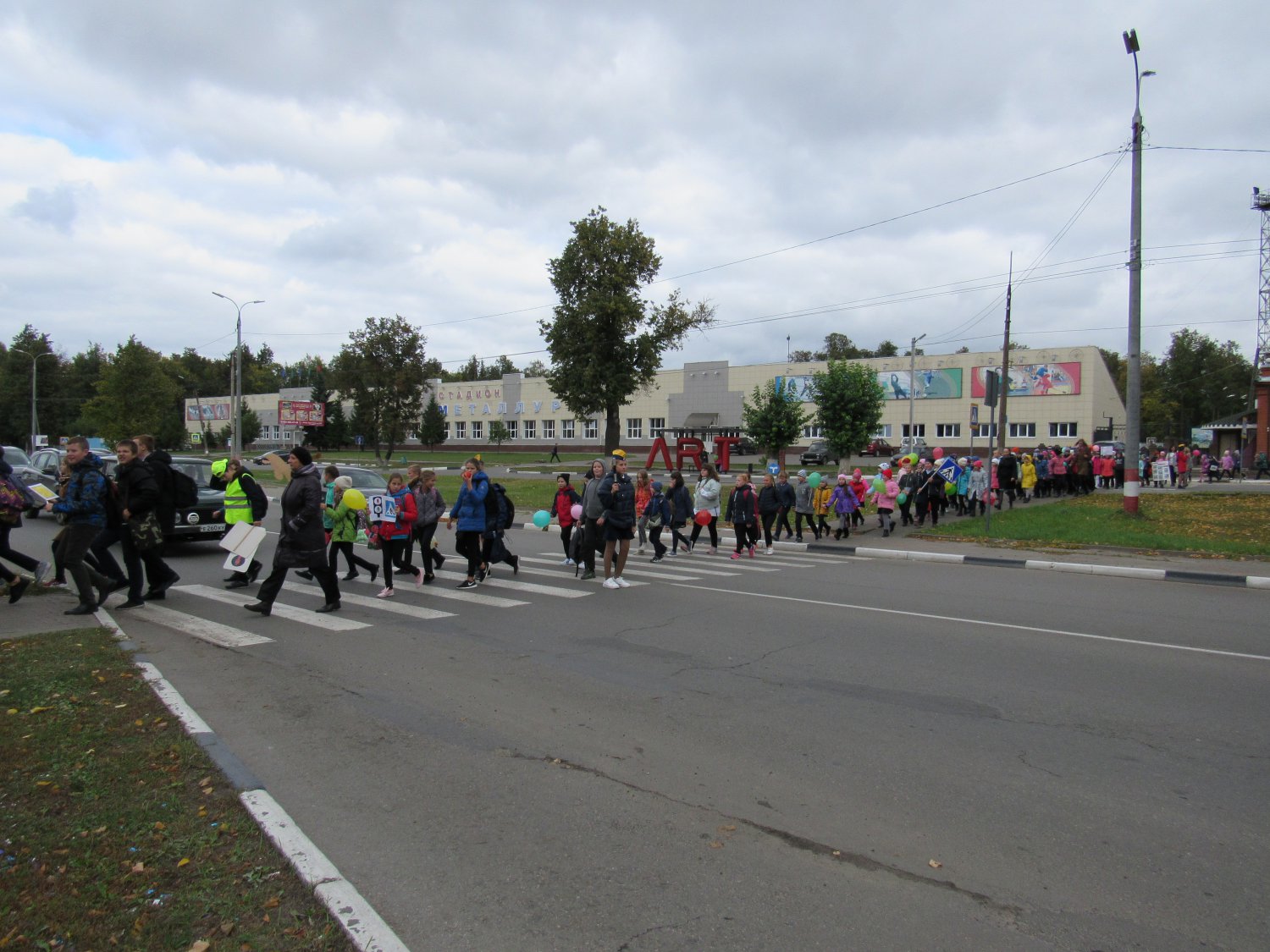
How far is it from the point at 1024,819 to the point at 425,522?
30.2 ft

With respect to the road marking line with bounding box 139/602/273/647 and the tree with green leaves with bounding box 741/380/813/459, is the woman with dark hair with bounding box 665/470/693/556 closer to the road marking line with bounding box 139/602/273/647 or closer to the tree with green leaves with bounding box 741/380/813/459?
the road marking line with bounding box 139/602/273/647

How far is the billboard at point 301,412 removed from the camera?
6259 cm

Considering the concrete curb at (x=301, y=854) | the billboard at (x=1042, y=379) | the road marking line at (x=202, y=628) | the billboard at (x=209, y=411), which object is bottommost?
the road marking line at (x=202, y=628)

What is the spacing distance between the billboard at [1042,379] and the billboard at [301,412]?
164 feet

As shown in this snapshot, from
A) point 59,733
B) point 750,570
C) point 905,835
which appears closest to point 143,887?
point 59,733

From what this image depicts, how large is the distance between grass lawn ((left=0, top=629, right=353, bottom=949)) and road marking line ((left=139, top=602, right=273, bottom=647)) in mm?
2404

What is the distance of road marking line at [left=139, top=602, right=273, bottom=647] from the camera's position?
314 inches

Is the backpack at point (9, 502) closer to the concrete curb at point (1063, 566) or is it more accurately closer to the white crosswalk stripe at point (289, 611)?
the white crosswalk stripe at point (289, 611)

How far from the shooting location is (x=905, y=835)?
3879 millimetres

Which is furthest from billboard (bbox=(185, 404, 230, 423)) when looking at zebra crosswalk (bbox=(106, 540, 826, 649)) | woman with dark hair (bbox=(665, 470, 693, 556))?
zebra crosswalk (bbox=(106, 540, 826, 649))

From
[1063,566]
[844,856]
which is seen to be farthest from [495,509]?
[1063,566]

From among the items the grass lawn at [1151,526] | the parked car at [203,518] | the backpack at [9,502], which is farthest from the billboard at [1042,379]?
the backpack at [9,502]

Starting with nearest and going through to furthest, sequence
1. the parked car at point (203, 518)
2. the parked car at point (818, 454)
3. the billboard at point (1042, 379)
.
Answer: the parked car at point (203, 518)
the billboard at point (1042, 379)
the parked car at point (818, 454)

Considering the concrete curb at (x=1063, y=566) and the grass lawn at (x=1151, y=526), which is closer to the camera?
the concrete curb at (x=1063, y=566)
